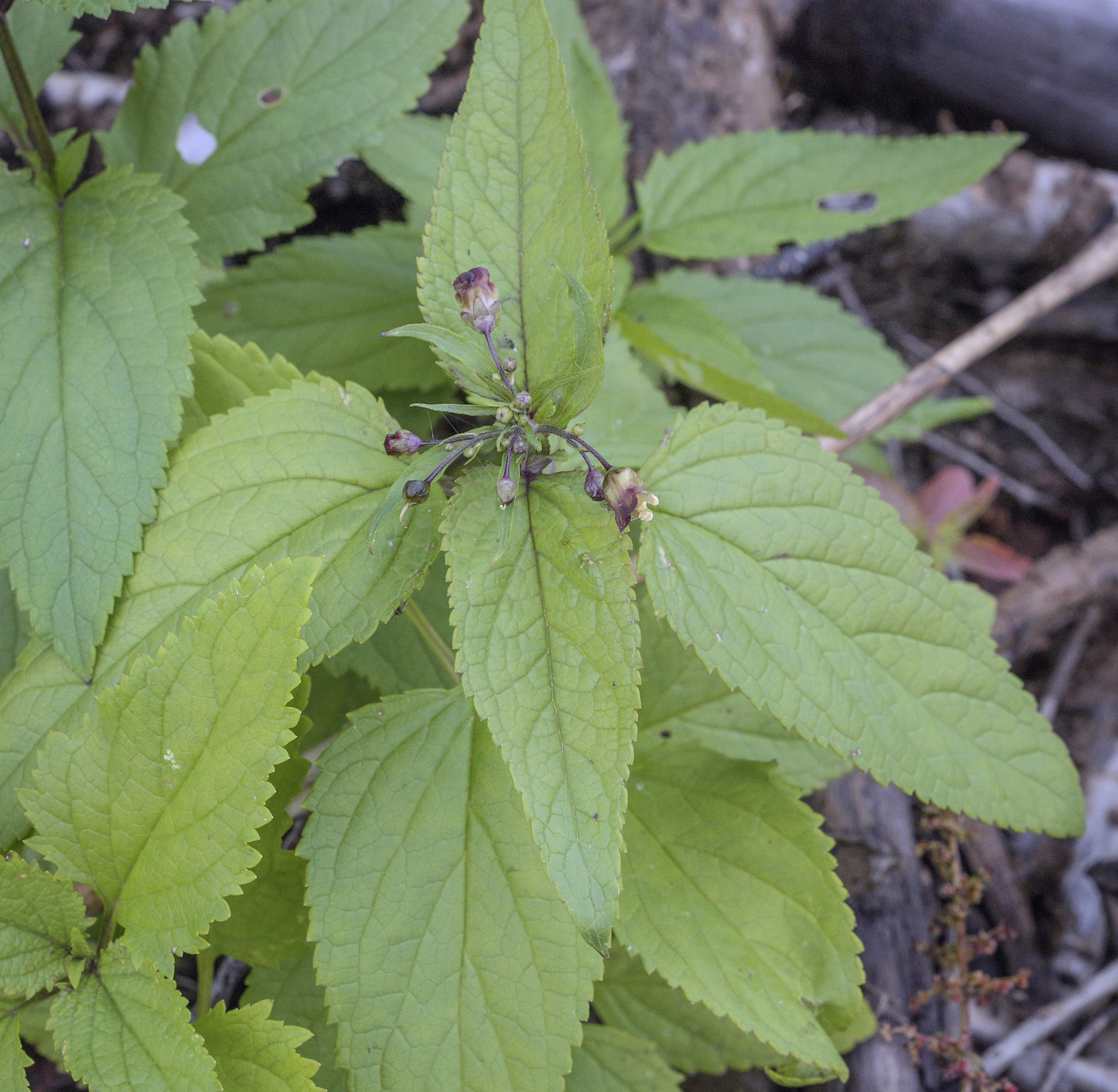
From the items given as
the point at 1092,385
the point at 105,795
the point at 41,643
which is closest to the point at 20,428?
the point at 41,643

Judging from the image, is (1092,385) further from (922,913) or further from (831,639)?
(831,639)

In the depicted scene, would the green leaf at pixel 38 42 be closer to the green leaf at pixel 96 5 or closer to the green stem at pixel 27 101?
the green stem at pixel 27 101

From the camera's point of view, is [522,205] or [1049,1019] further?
[1049,1019]

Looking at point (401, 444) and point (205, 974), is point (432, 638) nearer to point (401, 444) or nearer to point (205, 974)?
point (401, 444)

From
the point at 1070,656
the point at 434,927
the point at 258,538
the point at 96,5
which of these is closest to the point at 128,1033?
the point at 434,927

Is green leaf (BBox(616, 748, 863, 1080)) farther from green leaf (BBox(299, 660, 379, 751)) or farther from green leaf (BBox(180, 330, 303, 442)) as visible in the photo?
green leaf (BBox(180, 330, 303, 442))

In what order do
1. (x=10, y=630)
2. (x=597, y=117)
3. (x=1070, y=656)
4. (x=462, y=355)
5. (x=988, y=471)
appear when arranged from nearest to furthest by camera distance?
1. (x=462, y=355)
2. (x=10, y=630)
3. (x=597, y=117)
4. (x=1070, y=656)
5. (x=988, y=471)
